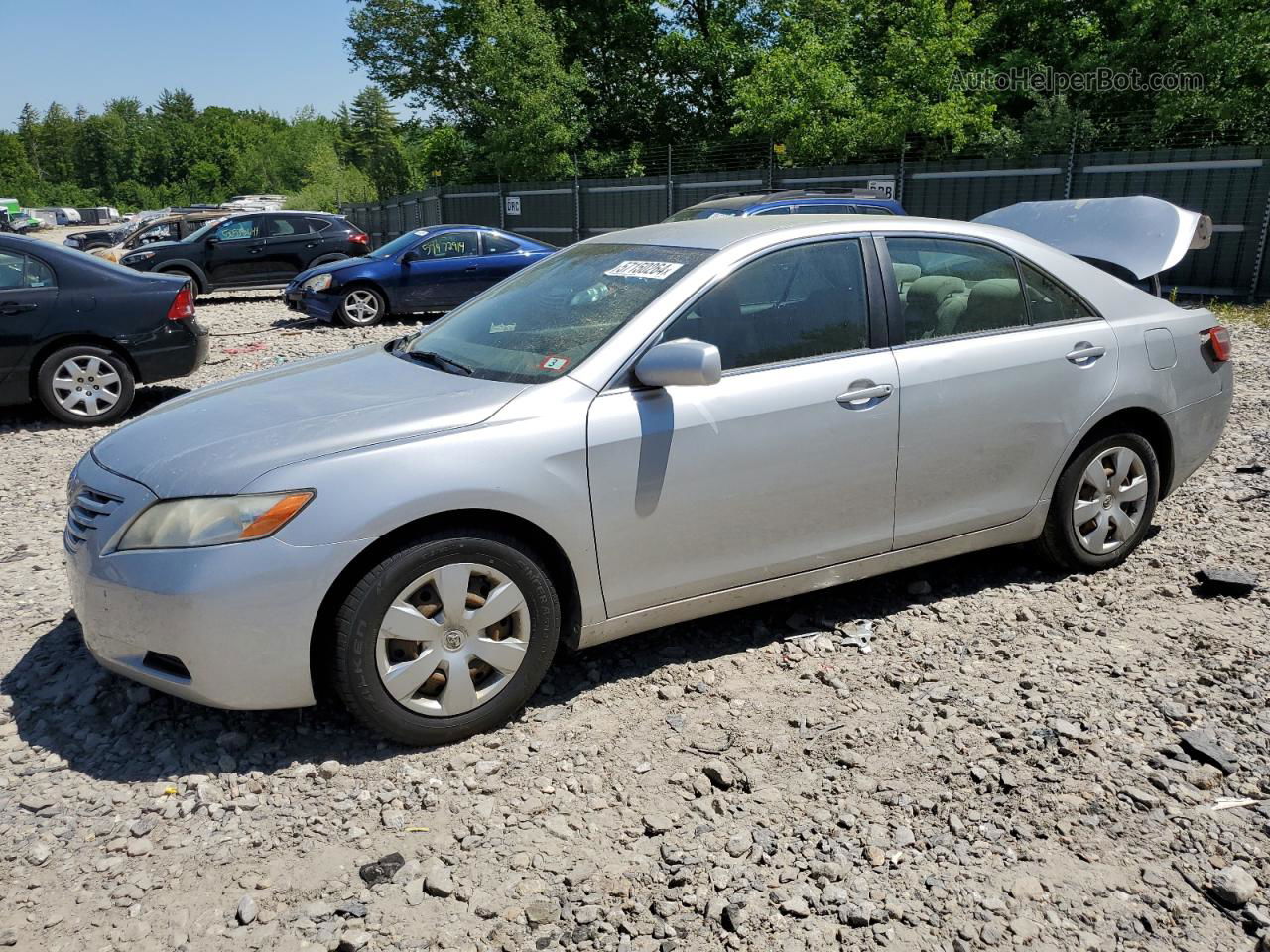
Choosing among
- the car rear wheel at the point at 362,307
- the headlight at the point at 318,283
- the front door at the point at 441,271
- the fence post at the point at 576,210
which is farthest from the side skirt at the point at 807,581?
the fence post at the point at 576,210

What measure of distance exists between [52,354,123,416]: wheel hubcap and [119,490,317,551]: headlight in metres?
5.94

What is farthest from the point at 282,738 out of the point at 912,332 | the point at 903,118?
the point at 903,118

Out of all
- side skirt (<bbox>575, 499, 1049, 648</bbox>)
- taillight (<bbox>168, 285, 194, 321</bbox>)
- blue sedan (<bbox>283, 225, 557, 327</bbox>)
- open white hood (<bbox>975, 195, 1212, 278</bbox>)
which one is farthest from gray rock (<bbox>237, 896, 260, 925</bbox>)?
Result: blue sedan (<bbox>283, 225, 557, 327</bbox>)

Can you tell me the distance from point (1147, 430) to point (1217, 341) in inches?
23.1

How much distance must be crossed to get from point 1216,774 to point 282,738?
9.75 ft

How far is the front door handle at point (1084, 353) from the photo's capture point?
4227 mm

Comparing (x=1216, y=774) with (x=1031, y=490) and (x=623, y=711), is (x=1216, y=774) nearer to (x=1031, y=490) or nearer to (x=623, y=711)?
(x=1031, y=490)

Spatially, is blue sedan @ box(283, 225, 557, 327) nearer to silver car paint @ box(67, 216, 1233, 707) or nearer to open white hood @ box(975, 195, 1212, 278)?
open white hood @ box(975, 195, 1212, 278)

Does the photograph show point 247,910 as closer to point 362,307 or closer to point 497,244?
point 362,307

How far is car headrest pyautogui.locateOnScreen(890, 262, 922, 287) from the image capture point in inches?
156

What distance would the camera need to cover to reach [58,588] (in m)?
4.69

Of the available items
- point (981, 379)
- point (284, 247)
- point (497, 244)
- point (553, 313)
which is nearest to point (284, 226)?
point (284, 247)

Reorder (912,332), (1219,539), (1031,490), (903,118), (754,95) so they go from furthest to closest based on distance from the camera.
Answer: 1. (754,95)
2. (903,118)
3. (1219,539)
4. (1031,490)
5. (912,332)

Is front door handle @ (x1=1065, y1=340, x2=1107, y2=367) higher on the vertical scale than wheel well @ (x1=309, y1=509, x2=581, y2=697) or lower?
higher
